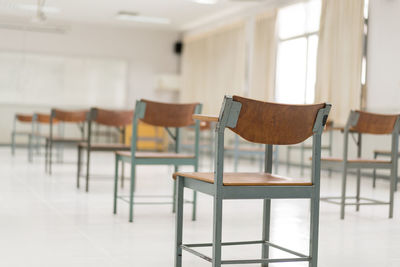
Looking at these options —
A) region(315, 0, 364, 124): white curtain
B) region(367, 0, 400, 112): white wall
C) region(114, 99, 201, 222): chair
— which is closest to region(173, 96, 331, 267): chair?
region(114, 99, 201, 222): chair

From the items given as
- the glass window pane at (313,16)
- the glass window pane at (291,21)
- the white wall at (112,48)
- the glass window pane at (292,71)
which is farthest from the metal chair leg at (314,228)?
the white wall at (112,48)

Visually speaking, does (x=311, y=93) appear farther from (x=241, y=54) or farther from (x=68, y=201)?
(x=68, y=201)

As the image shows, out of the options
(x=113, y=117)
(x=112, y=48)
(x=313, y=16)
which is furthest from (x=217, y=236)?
(x=112, y=48)

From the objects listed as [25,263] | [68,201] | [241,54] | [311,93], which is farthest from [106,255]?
[241,54]

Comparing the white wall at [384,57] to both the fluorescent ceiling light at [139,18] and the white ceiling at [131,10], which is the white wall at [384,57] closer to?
the white ceiling at [131,10]

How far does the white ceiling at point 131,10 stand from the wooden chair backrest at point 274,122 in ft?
27.1

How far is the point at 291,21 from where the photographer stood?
1009 cm

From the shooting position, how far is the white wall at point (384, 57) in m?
7.39

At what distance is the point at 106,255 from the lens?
270 cm

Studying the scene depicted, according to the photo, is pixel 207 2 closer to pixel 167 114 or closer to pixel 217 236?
pixel 167 114

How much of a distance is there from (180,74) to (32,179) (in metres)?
8.57

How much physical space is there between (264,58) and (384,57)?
3.03 meters

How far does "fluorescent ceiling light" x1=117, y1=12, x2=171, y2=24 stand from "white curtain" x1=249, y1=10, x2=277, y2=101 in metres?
2.96

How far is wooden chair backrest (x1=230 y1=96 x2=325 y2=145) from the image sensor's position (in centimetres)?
212
